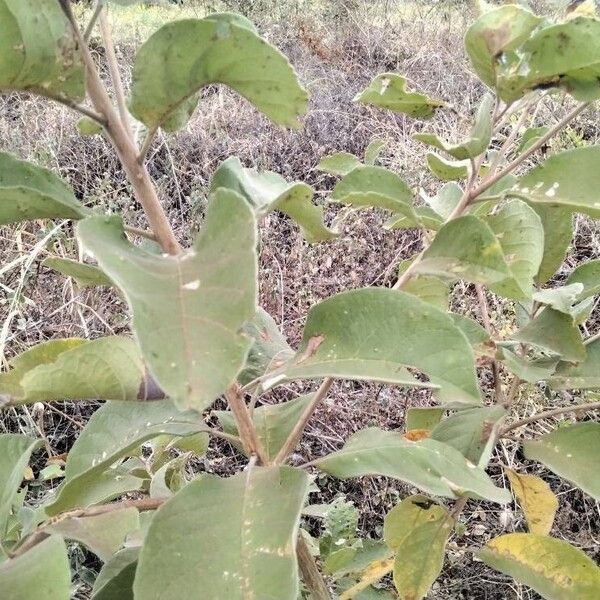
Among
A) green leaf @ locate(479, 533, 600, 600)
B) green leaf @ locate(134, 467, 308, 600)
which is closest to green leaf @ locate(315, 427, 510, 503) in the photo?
green leaf @ locate(134, 467, 308, 600)

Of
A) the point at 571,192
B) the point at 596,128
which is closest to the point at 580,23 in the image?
the point at 571,192

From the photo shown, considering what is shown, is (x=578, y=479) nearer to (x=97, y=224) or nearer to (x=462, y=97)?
(x=97, y=224)

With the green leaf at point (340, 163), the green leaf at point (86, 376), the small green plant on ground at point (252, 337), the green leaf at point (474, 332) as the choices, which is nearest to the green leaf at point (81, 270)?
the small green plant on ground at point (252, 337)

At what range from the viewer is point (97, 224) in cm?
48

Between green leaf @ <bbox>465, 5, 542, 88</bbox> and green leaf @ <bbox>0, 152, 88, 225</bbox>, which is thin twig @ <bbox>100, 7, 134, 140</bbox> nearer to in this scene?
green leaf @ <bbox>0, 152, 88, 225</bbox>

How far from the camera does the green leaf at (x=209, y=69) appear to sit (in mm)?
484

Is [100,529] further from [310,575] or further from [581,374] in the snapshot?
[581,374]

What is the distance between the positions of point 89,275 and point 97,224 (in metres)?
0.19

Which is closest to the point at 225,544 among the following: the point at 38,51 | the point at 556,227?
the point at 38,51

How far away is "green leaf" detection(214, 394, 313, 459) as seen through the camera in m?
0.76

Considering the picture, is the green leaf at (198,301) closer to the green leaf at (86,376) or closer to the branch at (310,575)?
the green leaf at (86,376)

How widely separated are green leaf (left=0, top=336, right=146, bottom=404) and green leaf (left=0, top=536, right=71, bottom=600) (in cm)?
12

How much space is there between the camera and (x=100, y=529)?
24.8 inches

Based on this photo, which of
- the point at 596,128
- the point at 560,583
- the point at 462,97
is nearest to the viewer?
the point at 560,583
